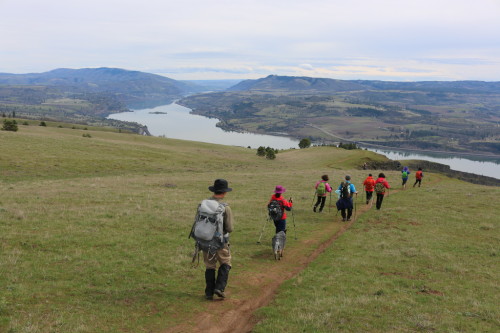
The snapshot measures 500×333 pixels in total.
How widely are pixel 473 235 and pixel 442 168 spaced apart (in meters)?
124

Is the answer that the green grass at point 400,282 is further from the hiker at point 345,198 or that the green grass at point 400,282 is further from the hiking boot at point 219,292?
the hiking boot at point 219,292

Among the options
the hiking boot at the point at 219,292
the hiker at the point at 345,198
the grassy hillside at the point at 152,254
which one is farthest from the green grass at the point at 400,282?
the hiking boot at the point at 219,292

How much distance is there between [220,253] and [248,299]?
6.63ft

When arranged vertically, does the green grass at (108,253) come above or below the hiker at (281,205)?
below

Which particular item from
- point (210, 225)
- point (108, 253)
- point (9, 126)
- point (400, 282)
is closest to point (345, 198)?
point (400, 282)

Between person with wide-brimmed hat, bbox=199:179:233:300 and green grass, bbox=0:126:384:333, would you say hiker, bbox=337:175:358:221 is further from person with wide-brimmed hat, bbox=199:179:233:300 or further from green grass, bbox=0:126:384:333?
person with wide-brimmed hat, bbox=199:179:233:300

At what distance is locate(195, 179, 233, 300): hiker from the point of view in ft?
35.6

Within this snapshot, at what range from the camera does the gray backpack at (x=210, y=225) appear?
34.6ft

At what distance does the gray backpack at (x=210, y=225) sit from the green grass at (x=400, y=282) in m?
2.59

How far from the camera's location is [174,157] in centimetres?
6762

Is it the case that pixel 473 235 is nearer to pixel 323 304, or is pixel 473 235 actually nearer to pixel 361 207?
pixel 361 207

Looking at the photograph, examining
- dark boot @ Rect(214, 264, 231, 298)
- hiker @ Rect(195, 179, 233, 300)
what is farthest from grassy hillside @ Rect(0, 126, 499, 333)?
hiker @ Rect(195, 179, 233, 300)

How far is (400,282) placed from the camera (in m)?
13.9

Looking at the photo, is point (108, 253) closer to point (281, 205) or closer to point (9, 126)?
point (281, 205)
